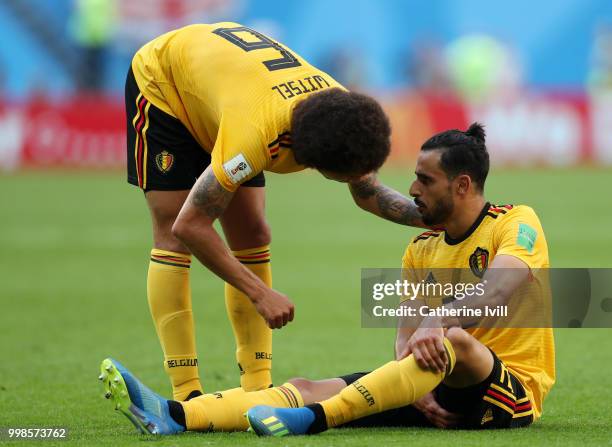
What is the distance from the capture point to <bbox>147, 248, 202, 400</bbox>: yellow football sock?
579 cm

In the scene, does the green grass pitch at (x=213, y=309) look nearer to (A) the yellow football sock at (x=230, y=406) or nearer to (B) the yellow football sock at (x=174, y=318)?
(A) the yellow football sock at (x=230, y=406)

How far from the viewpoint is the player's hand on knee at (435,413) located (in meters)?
5.12

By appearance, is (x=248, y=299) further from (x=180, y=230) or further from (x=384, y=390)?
(x=384, y=390)

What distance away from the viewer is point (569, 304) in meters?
7.15

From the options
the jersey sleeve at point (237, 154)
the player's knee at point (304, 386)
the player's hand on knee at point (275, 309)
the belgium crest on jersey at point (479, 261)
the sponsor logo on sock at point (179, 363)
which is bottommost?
the player's knee at point (304, 386)

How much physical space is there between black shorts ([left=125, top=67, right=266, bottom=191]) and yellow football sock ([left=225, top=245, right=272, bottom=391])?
0.48 metres

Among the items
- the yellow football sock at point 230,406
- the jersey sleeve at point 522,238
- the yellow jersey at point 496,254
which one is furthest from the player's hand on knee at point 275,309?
the jersey sleeve at point 522,238

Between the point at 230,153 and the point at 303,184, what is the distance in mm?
19442

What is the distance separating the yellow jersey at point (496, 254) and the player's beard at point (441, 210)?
11cm

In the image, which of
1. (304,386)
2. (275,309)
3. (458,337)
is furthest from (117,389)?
(458,337)

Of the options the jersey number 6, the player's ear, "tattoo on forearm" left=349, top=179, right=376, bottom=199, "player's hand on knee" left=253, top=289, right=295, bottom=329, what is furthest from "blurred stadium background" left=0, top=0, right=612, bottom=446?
the jersey number 6

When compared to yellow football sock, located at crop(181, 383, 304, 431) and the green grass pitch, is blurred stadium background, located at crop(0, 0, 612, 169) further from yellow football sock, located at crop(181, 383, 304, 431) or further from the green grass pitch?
yellow football sock, located at crop(181, 383, 304, 431)

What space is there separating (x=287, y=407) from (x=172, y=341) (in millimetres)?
961

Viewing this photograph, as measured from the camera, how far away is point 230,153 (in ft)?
16.4
